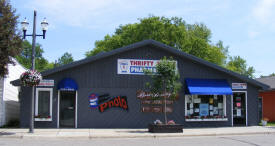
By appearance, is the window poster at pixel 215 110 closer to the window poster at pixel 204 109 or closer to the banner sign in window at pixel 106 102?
the window poster at pixel 204 109

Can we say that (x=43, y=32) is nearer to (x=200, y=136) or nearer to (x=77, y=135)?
(x=77, y=135)

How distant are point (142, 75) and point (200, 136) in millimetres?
5487

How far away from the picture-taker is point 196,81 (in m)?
20.1

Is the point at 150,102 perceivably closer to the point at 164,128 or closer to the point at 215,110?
the point at 164,128

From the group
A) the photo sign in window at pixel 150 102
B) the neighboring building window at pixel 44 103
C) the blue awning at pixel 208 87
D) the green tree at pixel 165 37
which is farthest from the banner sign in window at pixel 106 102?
the green tree at pixel 165 37

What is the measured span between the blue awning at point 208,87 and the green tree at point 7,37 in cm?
988

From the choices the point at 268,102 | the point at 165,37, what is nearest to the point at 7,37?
the point at 268,102

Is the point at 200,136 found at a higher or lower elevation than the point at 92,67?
lower

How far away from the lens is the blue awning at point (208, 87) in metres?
19.4

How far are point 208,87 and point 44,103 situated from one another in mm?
9745

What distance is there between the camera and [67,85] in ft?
59.9

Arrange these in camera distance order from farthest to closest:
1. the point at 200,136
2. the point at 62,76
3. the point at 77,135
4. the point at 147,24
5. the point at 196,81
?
the point at 147,24 < the point at 196,81 < the point at 62,76 < the point at 200,136 < the point at 77,135

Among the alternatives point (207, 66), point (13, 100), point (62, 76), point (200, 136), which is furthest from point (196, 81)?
point (13, 100)

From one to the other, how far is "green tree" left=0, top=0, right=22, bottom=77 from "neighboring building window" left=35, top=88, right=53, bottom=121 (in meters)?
3.15
